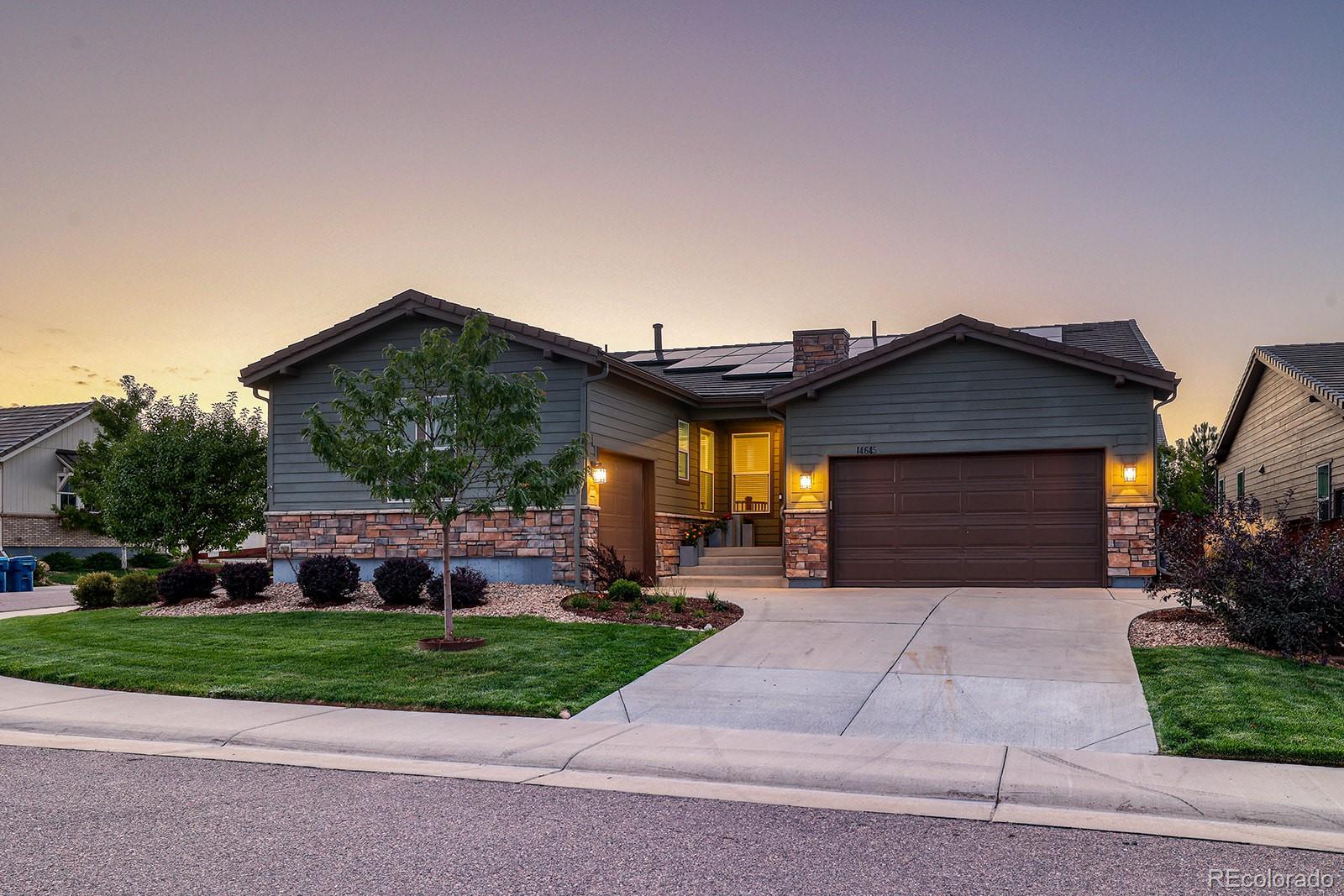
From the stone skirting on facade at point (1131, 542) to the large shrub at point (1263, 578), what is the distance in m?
4.81

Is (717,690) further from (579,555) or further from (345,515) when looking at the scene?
(345,515)

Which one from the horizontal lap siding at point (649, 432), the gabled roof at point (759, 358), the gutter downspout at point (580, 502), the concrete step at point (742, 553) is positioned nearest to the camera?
the gutter downspout at point (580, 502)

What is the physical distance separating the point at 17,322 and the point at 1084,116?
74.6 feet

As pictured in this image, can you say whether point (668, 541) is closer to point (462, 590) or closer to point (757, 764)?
point (462, 590)

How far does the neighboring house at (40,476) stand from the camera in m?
32.7

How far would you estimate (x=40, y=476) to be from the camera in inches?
1339

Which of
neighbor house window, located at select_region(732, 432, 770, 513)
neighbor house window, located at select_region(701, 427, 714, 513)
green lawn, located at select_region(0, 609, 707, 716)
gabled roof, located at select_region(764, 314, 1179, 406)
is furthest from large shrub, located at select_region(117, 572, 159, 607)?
neighbor house window, located at select_region(732, 432, 770, 513)

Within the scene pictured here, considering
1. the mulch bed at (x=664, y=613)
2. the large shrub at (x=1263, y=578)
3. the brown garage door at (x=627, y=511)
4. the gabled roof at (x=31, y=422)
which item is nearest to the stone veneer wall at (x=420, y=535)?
the brown garage door at (x=627, y=511)

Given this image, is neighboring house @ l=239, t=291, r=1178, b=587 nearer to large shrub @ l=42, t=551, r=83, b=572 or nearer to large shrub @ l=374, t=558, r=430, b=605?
large shrub @ l=374, t=558, r=430, b=605

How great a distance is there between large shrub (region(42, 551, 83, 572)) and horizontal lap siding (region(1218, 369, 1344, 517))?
Result: 34506 mm

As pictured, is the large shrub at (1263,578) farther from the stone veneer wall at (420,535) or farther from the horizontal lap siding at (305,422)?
the horizontal lap siding at (305,422)

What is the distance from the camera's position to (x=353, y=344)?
1798 cm

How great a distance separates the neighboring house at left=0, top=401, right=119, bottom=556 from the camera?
32.7m

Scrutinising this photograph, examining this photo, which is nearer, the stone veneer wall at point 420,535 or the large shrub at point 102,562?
the stone veneer wall at point 420,535
